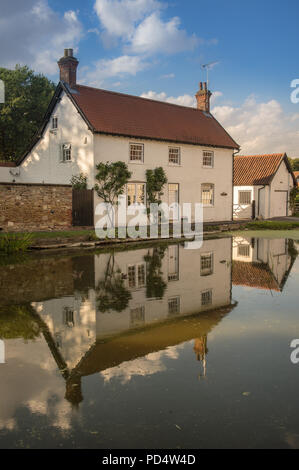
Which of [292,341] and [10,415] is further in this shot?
[292,341]

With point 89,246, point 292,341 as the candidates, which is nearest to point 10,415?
point 292,341

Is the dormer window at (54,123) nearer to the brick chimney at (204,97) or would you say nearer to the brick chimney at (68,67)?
the brick chimney at (68,67)

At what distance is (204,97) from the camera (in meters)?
34.4

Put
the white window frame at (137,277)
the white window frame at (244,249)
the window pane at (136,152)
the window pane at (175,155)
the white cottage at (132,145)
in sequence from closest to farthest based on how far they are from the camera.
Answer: the white window frame at (137,277), the white window frame at (244,249), the white cottage at (132,145), the window pane at (136,152), the window pane at (175,155)

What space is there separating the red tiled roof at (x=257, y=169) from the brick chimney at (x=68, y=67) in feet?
58.5

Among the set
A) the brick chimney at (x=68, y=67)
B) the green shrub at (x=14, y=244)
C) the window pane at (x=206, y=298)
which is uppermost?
the brick chimney at (x=68, y=67)

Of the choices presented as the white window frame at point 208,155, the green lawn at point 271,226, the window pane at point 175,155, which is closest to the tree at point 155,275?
the window pane at point 175,155

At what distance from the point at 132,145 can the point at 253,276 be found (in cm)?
1704

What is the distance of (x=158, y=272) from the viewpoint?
11.7m

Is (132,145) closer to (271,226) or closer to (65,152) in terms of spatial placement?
(65,152)

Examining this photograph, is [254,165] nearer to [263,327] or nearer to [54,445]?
[263,327]

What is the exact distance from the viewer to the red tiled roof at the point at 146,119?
82.6 feet

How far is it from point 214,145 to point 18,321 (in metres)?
26.1

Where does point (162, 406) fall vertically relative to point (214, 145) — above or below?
below
